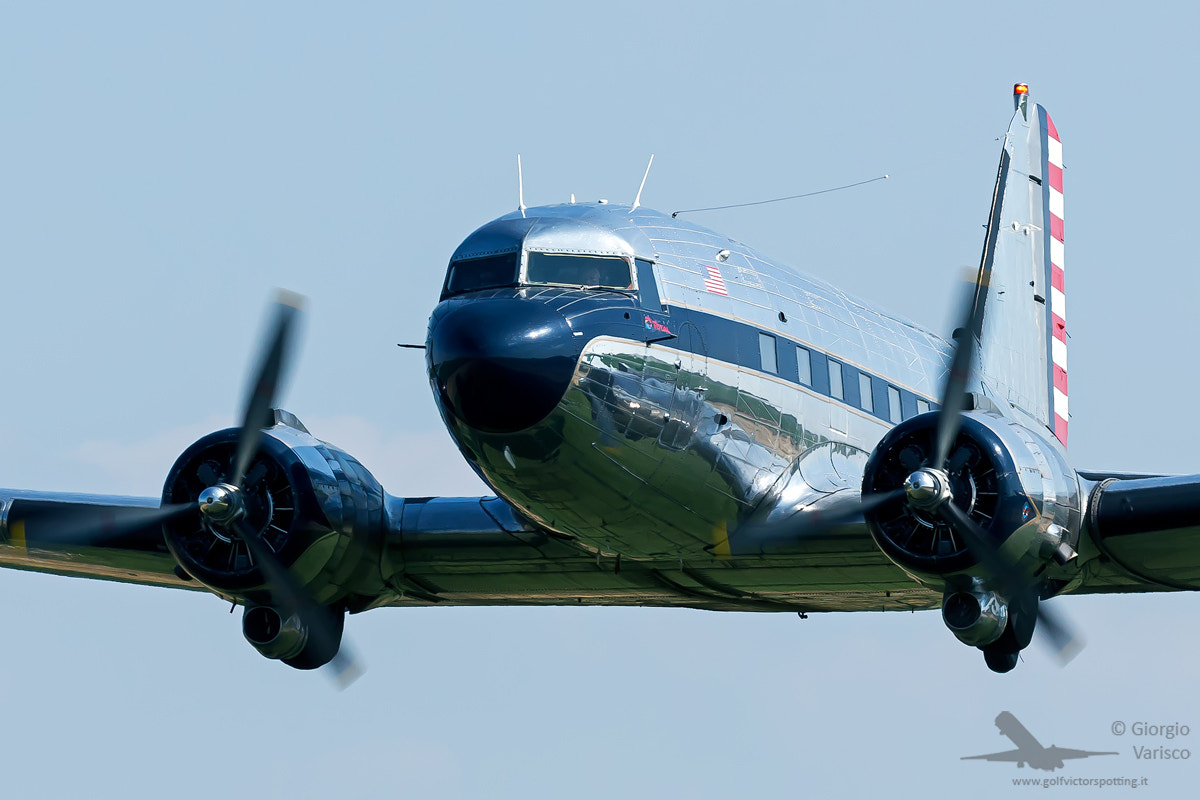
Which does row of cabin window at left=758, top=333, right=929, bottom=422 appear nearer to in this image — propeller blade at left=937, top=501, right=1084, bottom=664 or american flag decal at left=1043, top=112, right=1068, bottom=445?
propeller blade at left=937, top=501, right=1084, bottom=664

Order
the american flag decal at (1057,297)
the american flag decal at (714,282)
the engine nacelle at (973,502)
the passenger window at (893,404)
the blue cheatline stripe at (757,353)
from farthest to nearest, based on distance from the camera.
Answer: the american flag decal at (1057,297) → the passenger window at (893,404) → the american flag decal at (714,282) → the blue cheatline stripe at (757,353) → the engine nacelle at (973,502)

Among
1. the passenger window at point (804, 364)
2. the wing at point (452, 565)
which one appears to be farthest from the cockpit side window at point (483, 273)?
the passenger window at point (804, 364)

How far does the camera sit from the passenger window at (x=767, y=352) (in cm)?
1609

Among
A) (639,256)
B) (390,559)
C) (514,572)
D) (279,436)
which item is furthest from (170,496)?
(639,256)

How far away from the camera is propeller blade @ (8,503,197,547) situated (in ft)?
58.4

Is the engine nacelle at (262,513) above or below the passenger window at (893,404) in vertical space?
below

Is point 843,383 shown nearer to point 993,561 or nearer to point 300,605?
point 993,561

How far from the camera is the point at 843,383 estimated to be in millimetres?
17219

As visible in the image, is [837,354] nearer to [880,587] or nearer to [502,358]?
[880,587]

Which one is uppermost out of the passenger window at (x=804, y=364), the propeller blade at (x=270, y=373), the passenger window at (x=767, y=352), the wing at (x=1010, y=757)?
the passenger window at (x=767, y=352)

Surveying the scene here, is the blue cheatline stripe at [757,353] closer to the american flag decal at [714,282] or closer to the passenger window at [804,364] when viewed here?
the passenger window at [804,364]

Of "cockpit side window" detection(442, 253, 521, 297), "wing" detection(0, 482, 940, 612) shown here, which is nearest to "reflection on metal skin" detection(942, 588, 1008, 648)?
"wing" detection(0, 482, 940, 612)

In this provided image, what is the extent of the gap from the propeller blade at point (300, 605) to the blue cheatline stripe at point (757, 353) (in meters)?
4.38

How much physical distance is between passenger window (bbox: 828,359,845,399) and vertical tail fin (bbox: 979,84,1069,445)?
164 inches
